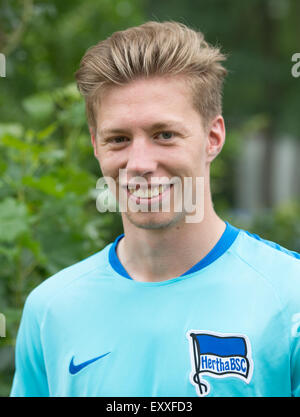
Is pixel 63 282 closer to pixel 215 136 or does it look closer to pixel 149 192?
pixel 149 192

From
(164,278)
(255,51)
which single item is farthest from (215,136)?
(255,51)

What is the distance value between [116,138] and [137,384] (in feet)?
2.65

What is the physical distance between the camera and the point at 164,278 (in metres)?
2.10

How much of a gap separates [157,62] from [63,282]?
2.88 ft

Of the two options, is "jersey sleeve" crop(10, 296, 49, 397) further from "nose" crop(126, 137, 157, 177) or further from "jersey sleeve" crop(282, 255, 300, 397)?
"jersey sleeve" crop(282, 255, 300, 397)

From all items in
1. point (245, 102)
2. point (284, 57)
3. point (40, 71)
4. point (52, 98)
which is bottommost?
point (52, 98)

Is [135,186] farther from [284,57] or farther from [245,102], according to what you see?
[284,57]

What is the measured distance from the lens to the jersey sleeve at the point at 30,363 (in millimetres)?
2207

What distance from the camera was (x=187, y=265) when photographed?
6.84ft

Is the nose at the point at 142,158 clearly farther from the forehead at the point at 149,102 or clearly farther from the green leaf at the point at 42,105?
the green leaf at the point at 42,105

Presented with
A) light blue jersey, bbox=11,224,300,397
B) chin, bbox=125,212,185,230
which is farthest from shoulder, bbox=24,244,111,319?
chin, bbox=125,212,185,230

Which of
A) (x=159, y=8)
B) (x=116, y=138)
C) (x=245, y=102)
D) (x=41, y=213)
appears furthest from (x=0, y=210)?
(x=159, y=8)

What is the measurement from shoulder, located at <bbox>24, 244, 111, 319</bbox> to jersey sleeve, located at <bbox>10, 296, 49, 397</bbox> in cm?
Result: 2

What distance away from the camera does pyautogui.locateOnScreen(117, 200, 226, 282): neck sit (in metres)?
2.09
